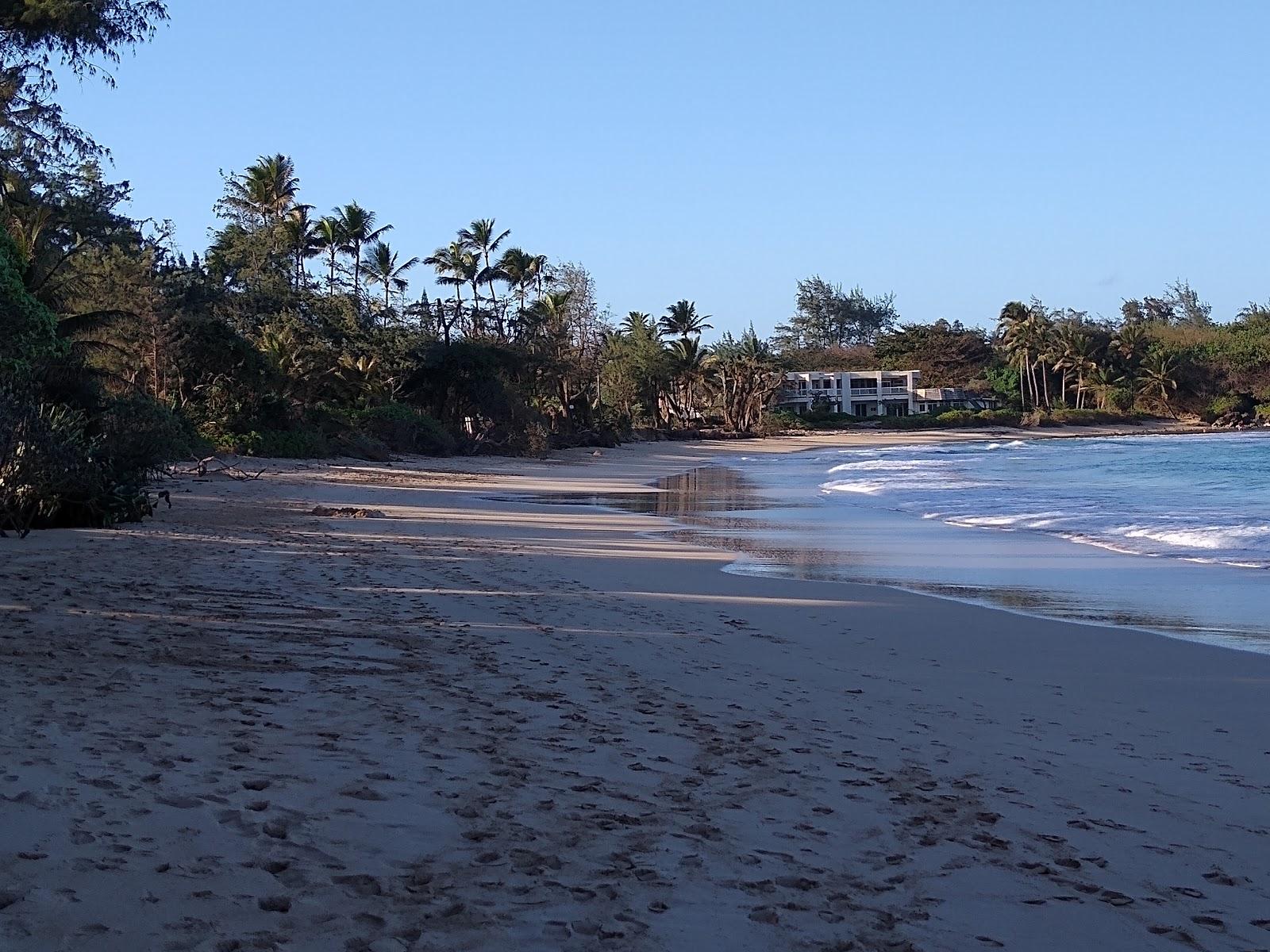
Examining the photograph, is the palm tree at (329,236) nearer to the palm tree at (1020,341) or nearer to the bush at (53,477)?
the bush at (53,477)

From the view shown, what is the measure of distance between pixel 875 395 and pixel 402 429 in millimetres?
69592

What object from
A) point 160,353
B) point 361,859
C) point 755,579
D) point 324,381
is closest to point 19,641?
point 361,859

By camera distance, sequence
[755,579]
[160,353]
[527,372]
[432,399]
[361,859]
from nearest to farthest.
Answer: [361,859] → [755,579] → [160,353] → [432,399] → [527,372]

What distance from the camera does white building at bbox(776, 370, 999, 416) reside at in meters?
97.9

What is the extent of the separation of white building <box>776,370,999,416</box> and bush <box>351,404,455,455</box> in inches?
2445

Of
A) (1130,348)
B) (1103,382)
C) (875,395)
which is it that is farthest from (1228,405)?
(875,395)

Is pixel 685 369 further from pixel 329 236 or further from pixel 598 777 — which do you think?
pixel 598 777

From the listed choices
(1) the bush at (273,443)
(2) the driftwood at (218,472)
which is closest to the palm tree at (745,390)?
(1) the bush at (273,443)

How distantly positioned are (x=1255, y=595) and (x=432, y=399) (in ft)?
116

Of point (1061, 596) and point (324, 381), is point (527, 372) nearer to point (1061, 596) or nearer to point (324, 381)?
point (324, 381)

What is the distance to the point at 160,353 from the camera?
29.2 metres

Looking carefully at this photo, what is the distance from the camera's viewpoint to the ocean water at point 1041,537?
9.98 metres

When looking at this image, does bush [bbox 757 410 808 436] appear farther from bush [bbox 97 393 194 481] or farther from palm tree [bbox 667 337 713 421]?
bush [bbox 97 393 194 481]

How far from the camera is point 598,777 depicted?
13.6ft
